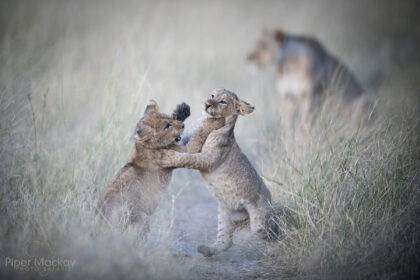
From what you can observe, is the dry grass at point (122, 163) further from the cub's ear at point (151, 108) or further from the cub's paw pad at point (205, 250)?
the cub's ear at point (151, 108)

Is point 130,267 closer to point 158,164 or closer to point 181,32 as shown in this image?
point 158,164

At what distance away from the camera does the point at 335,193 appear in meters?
5.31

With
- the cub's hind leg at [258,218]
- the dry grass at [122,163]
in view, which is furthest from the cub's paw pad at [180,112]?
the cub's hind leg at [258,218]

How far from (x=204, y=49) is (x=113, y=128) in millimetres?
7810

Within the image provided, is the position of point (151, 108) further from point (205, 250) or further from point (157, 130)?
point (205, 250)

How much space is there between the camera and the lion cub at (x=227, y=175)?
5660mm

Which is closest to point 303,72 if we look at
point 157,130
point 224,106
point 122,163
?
point 224,106

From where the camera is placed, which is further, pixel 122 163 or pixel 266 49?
pixel 266 49

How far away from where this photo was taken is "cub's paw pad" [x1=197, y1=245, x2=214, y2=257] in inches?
220

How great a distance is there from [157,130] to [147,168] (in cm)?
47

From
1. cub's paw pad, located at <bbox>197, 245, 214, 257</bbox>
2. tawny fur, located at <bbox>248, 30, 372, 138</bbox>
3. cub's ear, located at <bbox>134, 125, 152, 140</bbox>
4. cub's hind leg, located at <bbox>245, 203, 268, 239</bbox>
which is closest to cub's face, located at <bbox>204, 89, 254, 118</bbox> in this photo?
cub's ear, located at <bbox>134, 125, 152, 140</bbox>

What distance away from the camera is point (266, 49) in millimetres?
11297

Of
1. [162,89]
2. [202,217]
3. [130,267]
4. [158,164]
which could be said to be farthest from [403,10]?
[130,267]

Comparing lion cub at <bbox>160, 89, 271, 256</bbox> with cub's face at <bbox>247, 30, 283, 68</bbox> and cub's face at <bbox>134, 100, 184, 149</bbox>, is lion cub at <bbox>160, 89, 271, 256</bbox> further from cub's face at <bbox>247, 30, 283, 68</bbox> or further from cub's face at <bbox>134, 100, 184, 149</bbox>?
cub's face at <bbox>247, 30, 283, 68</bbox>
